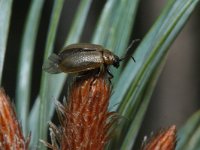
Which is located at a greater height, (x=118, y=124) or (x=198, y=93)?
(x=118, y=124)

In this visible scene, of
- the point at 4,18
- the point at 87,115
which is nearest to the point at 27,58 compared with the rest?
the point at 4,18

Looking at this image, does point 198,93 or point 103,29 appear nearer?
point 103,29

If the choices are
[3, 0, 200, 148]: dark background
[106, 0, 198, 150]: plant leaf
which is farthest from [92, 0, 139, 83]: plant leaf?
[3, 0, 200, 148]: dark background

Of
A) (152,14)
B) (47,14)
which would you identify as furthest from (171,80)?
(47,14)

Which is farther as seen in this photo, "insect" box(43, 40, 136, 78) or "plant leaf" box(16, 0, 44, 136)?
"plant leaf" box(16, 0, 44, 136)

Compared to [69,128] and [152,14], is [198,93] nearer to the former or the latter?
[152,14]

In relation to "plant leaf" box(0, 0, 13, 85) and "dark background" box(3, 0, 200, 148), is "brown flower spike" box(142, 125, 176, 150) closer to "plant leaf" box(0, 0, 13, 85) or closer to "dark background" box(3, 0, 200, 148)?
"plant leaf" box(0, 0, 13, 85)
